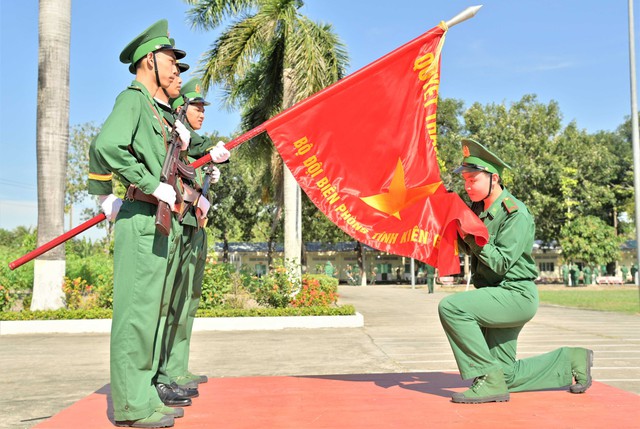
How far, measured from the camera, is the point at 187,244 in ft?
15.5

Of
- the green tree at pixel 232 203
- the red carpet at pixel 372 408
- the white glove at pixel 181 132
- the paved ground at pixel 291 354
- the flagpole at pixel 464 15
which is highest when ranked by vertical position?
the green tree at pixel 232 203

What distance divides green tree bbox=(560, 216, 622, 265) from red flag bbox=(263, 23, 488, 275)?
43.4m

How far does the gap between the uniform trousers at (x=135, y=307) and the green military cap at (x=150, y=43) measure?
3.55ft

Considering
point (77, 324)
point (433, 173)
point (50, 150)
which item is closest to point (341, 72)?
point (50, 150)

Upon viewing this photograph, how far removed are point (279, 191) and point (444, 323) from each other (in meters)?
18.1

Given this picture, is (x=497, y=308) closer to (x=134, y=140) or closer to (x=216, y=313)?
(x=134, y=140)

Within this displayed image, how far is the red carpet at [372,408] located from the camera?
3.84 m

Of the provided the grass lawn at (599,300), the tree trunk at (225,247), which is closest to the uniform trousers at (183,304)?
the grass lawn at (599,300)

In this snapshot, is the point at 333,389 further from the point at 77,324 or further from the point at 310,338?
the point at 77,324

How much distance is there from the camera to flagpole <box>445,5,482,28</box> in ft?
15.4

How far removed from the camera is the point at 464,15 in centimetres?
482

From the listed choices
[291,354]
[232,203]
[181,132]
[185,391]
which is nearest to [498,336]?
[185,391]

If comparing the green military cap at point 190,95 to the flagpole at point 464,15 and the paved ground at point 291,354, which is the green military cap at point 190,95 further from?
the paved ground at point 291,354

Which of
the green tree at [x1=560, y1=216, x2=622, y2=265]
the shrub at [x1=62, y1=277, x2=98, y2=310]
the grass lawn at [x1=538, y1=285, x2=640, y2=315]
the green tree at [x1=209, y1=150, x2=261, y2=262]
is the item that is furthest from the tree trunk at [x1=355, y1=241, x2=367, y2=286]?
the shrub at [x1=62, y1=277, x2=98, y2=310]
